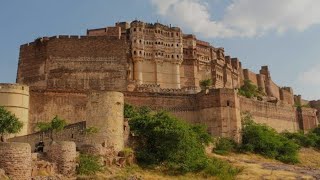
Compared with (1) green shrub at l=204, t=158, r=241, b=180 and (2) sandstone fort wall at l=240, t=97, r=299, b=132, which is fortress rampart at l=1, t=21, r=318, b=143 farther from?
(1) green shrub at l=204, t=158, r=241, b=180

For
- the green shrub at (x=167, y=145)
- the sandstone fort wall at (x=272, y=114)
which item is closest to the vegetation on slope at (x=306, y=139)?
the sandstone fort wall at (x=272, y=114)

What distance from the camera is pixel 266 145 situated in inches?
1676

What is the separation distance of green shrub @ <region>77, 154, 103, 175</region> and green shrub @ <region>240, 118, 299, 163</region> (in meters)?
17.5

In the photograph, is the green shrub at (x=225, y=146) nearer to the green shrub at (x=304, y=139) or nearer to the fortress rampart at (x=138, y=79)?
the fortress rampart at (x=138, y=79)

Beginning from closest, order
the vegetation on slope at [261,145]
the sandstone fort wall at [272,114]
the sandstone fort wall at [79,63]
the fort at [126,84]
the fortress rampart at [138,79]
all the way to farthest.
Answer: the fort at [126,84]
the vegetation on slope at [261,145]
the fortress rampart at [138,79]
the sandstone fort wall at [79,63]
the sandstone fort wall at [272,114]

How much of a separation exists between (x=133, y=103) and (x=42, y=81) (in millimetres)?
9810

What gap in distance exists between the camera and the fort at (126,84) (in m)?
35.9

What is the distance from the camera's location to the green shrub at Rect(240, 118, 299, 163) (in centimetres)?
4197

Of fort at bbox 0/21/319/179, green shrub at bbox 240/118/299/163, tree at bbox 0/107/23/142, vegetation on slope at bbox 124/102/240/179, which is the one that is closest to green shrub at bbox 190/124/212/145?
fort at bbox 0/21/319/179

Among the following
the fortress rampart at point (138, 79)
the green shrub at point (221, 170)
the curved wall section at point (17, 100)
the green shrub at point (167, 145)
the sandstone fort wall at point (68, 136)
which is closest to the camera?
the sandstone fort wall at point (68, 136)

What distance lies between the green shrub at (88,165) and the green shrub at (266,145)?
17.5m

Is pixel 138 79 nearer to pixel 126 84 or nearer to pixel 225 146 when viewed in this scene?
pixel 126 84

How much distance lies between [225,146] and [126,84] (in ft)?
40.8

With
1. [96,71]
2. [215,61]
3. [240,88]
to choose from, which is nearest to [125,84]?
[96,71]
